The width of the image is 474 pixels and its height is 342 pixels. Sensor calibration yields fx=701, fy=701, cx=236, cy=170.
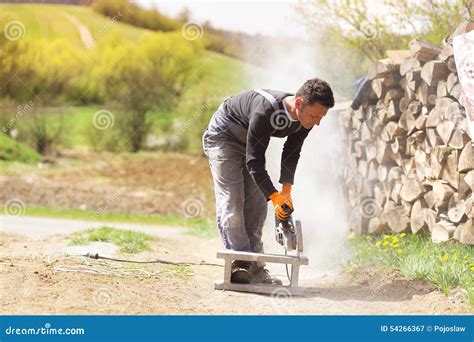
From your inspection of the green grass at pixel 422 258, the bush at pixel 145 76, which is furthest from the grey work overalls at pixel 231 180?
the bush at pixel 145 76

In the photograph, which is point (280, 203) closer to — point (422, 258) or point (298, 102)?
point (298, 102)

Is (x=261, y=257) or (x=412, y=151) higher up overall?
(x=412, y=151)

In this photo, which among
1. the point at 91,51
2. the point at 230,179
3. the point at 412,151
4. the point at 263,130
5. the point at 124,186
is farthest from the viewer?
the point at 91,51

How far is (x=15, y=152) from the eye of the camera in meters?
12.4

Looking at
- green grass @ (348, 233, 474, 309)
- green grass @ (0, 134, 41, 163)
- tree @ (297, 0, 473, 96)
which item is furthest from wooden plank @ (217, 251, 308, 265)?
green grass @ (0, 134, 41, 163)

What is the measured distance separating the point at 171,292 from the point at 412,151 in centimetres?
254

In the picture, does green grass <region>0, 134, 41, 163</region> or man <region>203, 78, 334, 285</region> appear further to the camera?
green grass <region>0, 134, 41, 163</region>

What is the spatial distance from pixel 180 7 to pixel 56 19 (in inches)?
139

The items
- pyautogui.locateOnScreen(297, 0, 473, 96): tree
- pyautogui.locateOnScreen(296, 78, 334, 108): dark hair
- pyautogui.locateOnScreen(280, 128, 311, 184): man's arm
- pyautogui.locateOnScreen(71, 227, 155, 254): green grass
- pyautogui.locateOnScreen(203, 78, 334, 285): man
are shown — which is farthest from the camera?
pyautogui.locateOnScreen(297, 0, 473, 96): tree

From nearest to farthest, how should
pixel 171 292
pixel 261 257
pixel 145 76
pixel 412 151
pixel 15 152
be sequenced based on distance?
1. pixel 171 292
2. pixel 261 257
3. pixel 412 151
4. pixel 15 152
5. pixel 145 76

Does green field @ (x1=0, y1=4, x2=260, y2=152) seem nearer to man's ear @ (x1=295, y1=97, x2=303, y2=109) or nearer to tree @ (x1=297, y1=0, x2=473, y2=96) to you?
tree @ (x1=297, y1=0, x2=473, y2=96)

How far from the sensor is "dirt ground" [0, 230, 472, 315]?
156 inches

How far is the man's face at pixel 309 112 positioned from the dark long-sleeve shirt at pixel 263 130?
0.11 m

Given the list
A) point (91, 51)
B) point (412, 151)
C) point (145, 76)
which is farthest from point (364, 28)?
point (91, 51)
